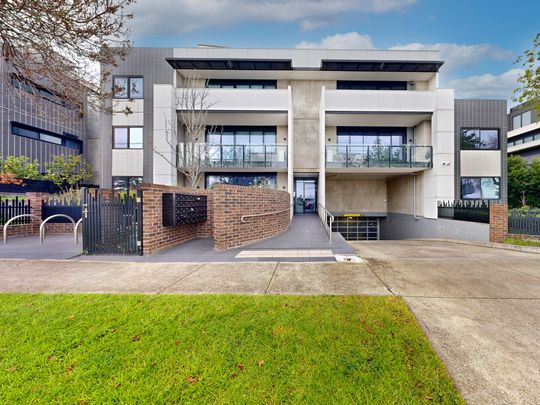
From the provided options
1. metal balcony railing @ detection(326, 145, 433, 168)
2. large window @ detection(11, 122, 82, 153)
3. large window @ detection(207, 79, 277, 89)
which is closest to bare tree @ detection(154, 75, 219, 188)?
large window @ detection(207, 79, 277, 89)

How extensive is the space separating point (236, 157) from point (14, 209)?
10.6m

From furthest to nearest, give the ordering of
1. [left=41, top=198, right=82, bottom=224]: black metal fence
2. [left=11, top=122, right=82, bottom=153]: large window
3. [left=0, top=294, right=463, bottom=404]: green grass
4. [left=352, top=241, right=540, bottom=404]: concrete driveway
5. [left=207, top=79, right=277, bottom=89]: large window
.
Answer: [left=11, top=122, right=82, bottom=153]: large window, [left=207, top=79, right=277, bottom=89]: large window, [left=41, top=198, right=82, bottom=224]: black metal fence, [left=352, top=241, right=540, bottom=404]: concrete driveway, [left=0, top=294, right=463, bottom=404]: green grass

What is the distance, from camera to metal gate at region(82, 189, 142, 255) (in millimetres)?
7004

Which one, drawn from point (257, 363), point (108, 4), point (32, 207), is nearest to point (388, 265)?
point (257, 363)

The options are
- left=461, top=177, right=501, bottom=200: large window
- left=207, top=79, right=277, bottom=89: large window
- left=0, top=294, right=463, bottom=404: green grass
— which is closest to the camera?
left=0, top=294, right=463, bottom=404: green grass

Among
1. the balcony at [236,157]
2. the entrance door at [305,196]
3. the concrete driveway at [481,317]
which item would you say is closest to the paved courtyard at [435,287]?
the concrete driveway at [481,317]

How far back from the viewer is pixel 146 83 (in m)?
15.6

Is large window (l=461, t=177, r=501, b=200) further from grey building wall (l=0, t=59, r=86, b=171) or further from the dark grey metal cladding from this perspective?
grey building wall (l=0, t=59, r=86, b=171)

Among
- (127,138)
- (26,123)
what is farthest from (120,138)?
(26,123)

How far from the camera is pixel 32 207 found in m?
10.6

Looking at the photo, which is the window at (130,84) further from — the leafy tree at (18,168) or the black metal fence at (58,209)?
the black metal fence at (58,209)

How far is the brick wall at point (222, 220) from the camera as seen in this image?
7117 mm

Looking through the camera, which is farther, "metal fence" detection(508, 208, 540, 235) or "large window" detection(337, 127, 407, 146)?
"large window" detection(337, 127, 407, 146)

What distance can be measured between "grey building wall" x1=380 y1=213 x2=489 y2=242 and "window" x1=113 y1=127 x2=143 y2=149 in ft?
63.5
